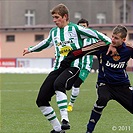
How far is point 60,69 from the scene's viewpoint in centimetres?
938

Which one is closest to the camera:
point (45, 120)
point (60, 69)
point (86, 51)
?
point (86, 51)

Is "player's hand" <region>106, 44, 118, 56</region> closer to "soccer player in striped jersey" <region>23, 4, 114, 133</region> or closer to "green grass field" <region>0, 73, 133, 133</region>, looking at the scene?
"soccer player in striped jersey" <region>23, 4, 114, 133</region>

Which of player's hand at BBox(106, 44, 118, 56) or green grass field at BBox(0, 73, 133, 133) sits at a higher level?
player's hand at BBox(106, 44, 118, 56)

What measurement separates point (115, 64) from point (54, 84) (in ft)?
3.68

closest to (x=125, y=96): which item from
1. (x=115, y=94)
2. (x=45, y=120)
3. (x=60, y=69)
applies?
(x=115, y=94)

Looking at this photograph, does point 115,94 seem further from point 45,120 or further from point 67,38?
point 45,120

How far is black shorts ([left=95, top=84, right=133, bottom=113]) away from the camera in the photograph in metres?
8.27

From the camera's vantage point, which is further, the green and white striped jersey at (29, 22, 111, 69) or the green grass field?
the green grass field

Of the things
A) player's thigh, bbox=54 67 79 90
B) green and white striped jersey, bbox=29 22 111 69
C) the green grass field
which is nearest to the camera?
player's thigh, bbox=54 67 79 90

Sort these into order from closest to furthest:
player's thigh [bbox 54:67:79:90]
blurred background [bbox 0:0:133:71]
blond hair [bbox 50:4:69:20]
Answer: player's thigh [bbox 54:67:79:90] < blond hair [bbox 50:4:69:20] < blurred background [bbox 0:0:133:71]

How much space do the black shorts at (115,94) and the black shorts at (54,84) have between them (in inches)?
32.6

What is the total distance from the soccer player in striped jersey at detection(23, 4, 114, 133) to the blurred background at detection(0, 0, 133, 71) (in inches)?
1480

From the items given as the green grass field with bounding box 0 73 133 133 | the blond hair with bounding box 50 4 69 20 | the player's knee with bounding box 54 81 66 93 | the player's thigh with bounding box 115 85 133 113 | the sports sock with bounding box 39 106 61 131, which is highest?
the blond hair with bounding box 50 4 69 20

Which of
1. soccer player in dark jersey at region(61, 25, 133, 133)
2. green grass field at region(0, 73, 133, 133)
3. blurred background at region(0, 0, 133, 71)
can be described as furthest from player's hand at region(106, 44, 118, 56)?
blurred background at region(0, 0, 133, 71)
